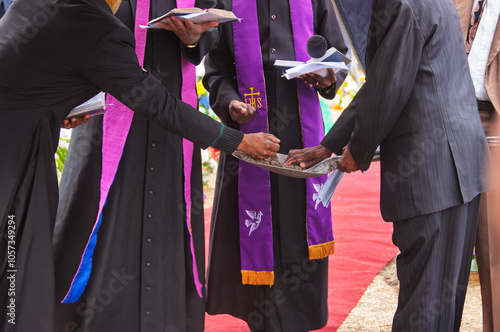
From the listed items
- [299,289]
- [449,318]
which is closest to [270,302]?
[299,289]

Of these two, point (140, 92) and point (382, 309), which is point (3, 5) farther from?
point (382, 309)

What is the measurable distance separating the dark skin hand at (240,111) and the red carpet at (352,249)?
4.39ft

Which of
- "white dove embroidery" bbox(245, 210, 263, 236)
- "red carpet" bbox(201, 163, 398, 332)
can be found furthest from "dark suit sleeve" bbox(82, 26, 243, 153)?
"red carpet" bbox(201, 163, 398, 332)

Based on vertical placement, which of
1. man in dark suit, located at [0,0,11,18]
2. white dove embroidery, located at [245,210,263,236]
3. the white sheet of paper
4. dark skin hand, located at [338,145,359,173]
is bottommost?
white dove embroidery, located at [245,210,263,236]

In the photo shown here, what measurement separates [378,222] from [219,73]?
3174 mm

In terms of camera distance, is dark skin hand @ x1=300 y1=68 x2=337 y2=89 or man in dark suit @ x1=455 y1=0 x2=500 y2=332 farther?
dark skin hand @ x1=300 y1=68 x2=337 y2=89

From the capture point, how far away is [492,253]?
2.96m

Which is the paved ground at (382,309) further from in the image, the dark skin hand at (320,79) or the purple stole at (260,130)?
the dark skin hand at (320,79)

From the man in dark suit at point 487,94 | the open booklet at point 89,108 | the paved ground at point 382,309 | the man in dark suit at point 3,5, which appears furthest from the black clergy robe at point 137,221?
the man in dark suit at point 487,94

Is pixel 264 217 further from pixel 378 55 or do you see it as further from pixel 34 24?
pixel 34 24

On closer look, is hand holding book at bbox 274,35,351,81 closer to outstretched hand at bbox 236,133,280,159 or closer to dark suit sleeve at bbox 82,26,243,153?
outstretched hand at bbox 236,133,280,159

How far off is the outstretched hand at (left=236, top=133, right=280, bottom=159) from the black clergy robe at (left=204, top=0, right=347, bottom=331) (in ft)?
1.44

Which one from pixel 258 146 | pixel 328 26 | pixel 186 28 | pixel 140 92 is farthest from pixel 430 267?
pixel 328 26

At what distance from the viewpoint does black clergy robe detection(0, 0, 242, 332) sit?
7.41 ft
